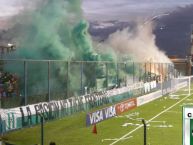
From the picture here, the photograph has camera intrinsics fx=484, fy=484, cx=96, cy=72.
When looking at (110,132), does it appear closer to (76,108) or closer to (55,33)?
(76,108)

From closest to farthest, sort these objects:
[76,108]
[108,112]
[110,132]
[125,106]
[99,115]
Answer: [110,132] < [99,115] < [108,112] < [76,108] < [125,106]

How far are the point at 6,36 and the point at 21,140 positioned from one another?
42076 mm

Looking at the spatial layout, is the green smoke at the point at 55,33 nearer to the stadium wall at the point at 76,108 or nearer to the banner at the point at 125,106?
the stadium wall at the point at 76,108

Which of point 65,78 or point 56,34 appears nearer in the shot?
point 65,78

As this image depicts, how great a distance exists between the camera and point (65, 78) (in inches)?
1324

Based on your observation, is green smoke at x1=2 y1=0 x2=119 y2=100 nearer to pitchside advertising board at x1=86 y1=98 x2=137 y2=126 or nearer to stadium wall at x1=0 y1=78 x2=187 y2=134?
stadium wall at x1=0 y1=78 x2=187 y2=134

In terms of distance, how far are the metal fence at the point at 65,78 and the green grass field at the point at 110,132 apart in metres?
1.23

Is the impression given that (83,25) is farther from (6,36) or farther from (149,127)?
(149,127)

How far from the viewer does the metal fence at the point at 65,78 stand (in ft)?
62.3

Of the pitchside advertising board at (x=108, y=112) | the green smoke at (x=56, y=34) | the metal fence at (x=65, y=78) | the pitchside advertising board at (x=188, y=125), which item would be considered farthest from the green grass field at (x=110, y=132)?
the green smoke at (x=56, y=34)

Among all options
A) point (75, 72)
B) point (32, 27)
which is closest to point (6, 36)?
point (32, 27)

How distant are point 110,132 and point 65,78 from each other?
14.6 m

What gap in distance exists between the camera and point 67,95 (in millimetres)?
22516

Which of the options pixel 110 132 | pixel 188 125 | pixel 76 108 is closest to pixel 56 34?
pixel 76 108
